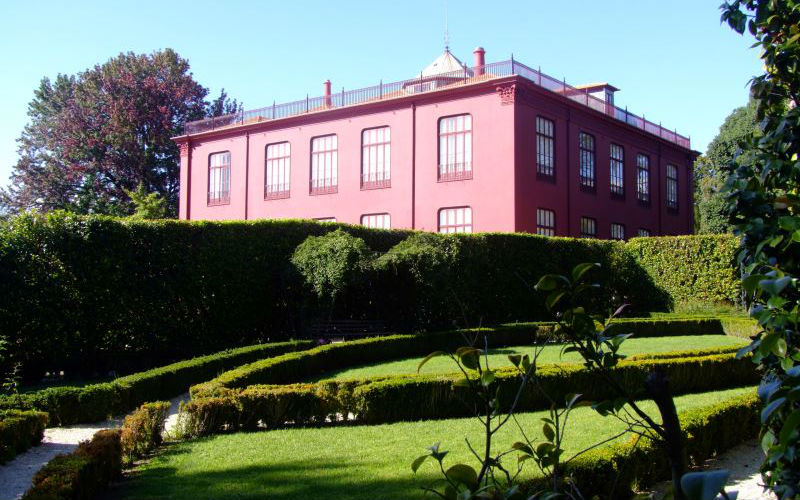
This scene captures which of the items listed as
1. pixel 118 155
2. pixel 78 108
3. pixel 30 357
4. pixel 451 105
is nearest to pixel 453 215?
pixel 451 105

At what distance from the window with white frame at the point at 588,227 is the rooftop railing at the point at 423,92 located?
538 cm

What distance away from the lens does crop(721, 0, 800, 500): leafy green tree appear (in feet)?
8.22

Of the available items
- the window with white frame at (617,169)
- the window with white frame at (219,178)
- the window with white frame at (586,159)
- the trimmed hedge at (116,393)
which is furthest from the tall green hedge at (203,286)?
the window with white frame at (219,178)

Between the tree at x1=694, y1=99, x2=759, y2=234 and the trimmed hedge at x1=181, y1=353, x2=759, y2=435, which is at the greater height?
the tree at x1=694, y1=99, x2=759, y2=234

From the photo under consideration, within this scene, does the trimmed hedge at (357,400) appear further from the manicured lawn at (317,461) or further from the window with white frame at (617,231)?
the window with white frame at (617,231)

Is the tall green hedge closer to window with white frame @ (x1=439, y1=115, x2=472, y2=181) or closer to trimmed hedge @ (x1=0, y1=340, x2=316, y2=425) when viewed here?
trimmed hedge @ (x1=0, y1=340, x2=316, y2=425)

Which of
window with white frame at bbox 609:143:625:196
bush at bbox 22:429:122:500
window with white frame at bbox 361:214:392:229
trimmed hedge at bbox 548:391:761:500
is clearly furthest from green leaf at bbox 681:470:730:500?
window with white frame at bbox 609:143:625:196

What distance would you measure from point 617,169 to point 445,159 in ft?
34.6

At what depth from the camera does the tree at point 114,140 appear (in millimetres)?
42406

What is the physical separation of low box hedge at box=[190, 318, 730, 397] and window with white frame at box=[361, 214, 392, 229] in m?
10.7

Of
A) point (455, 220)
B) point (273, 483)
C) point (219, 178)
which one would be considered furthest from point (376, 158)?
point (273, 483)

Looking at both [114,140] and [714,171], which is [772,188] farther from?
[714,171]

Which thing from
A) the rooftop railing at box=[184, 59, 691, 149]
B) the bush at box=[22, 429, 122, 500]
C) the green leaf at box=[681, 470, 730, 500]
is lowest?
the bush at box=[22, 429, 122, 500]

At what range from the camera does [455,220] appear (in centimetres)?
2689
